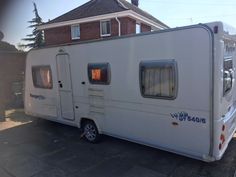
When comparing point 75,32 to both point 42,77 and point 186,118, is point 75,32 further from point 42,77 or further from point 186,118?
point 186,118

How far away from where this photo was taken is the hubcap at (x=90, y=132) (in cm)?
621

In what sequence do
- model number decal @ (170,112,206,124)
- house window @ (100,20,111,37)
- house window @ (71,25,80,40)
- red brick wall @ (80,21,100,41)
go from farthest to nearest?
house window @ (71,25,80,40), red brick wall @ (80,21,100,41), house window @ (100,20,111,37), model number decal @ (170,112,206,124)

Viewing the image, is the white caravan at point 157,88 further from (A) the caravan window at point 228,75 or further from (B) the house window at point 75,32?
(B) the house window at point 75,32

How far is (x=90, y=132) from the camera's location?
20.6 ft

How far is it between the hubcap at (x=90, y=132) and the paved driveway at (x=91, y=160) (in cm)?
19

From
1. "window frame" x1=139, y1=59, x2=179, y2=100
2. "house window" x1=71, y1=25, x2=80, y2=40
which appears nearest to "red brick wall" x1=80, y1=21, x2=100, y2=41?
"house window" x1=71, y1=25, x2=80, y2=40

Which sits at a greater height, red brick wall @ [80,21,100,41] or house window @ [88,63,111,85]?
red brick wall @ [80,21,100,41]

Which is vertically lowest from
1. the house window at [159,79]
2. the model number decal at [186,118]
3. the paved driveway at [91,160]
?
the paved driveway at [91,160]

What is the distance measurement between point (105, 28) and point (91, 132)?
45.0 ft

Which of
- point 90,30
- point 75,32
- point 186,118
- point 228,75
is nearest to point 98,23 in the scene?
point 90,30

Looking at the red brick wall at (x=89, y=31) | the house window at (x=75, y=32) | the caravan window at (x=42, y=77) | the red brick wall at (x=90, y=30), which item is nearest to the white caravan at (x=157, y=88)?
the caravan window at (x=42, y=77)

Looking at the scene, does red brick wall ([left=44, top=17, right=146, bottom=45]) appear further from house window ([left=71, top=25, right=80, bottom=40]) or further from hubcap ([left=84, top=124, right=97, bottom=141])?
hubcap ([left=84, top=124, right=97, bottom=141])

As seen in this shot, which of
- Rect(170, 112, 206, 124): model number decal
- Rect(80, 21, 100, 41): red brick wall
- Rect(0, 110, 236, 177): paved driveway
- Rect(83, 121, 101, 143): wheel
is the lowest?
Rect(0, 110, 236, 177): paved driveway

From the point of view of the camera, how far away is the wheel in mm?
6172
